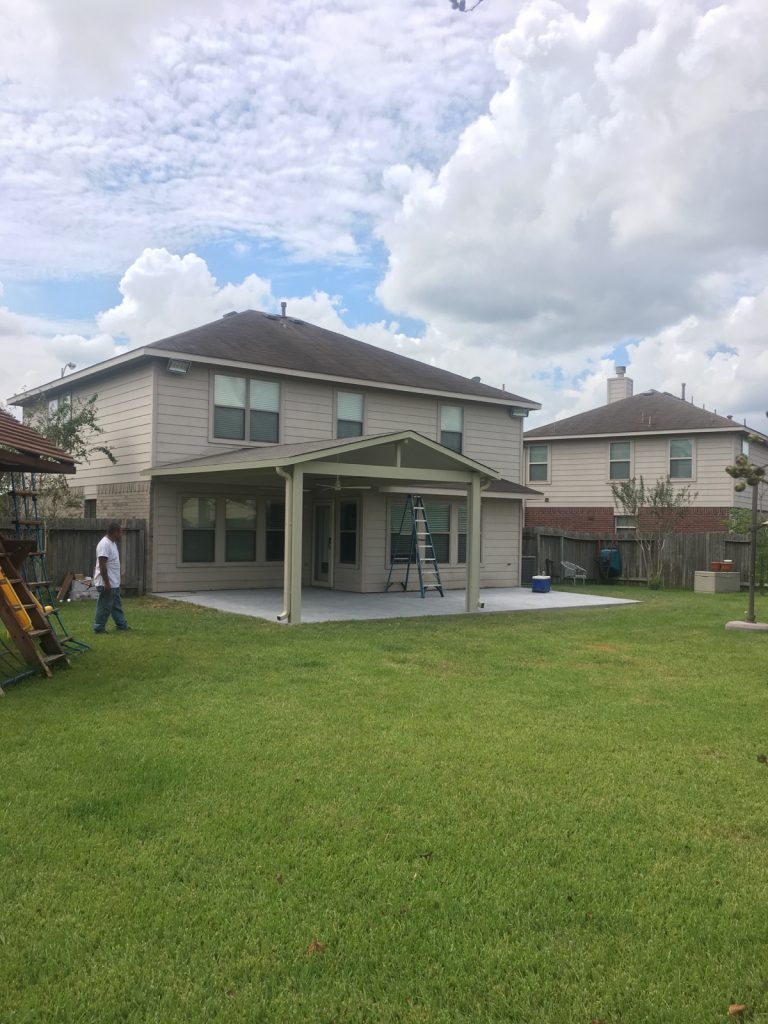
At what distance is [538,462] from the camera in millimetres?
29672

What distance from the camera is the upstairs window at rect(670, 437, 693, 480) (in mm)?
26141

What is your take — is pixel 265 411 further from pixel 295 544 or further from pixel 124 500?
pixel 295 544

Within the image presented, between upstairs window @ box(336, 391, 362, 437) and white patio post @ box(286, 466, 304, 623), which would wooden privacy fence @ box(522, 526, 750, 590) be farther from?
white patio post @ box(286, 466, 304, 623)

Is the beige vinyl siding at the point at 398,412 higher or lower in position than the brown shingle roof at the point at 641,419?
lower

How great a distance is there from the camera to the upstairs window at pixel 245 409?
17031 millimetres

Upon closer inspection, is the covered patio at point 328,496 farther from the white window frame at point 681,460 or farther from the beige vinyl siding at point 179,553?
the white window frame at point 681,460

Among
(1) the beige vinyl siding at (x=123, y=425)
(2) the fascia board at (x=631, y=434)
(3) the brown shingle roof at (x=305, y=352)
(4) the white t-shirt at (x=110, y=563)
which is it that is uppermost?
(3) the brown shingle roof at (x=305, y=352)

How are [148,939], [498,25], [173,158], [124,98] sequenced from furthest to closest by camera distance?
[173,158] → [124,98] → [498,25] → [148,939]

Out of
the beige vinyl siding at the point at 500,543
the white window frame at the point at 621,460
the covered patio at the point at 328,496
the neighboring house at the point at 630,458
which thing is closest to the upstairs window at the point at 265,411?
the covered patio at the point at 328,496

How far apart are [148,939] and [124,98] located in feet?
39.6

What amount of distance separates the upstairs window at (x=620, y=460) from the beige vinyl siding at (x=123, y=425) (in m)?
16.8

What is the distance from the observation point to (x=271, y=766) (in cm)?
556

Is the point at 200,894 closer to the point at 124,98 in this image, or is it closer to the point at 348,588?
the point at 124,98

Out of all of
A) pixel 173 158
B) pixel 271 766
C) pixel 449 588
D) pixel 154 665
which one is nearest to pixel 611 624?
pixel 449 588
